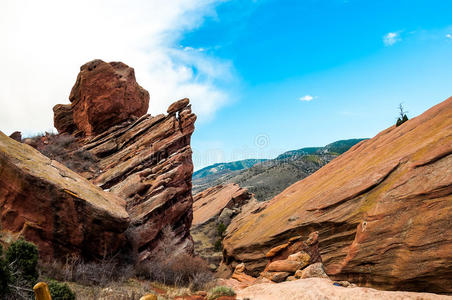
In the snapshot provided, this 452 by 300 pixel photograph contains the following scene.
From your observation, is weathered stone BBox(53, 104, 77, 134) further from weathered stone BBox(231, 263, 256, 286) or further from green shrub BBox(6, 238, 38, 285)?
green shrub BBox(6, 238, 38, 285)

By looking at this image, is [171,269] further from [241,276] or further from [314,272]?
[314,272]

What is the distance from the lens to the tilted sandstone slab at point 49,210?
11844 millimetres

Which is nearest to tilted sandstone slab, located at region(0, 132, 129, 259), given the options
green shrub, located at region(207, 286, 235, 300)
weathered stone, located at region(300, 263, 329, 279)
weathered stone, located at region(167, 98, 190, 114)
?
green shrub, located at region(207, 286, 235, 300)

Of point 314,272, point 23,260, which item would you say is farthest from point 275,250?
point 23,260

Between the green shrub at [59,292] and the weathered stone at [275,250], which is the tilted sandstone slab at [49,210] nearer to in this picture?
the green shrub at [59,292]

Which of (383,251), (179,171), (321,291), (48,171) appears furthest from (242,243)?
(48,171)

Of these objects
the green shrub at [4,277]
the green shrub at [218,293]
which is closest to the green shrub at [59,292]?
the green shrub at [4,277]

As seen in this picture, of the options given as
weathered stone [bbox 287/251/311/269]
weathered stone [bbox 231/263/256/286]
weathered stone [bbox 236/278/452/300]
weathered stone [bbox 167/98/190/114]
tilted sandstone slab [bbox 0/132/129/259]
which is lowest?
weathered stone [bbox 231/263/256/286]

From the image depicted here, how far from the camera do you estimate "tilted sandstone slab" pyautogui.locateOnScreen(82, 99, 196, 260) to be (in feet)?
64.1

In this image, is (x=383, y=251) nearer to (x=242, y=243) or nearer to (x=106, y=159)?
(x=242, y=243)

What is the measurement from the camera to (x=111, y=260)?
14172 millimetres

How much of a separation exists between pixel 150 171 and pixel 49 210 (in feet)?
34.0

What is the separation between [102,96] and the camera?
2862cm

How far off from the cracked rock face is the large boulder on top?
23678 millimetres
